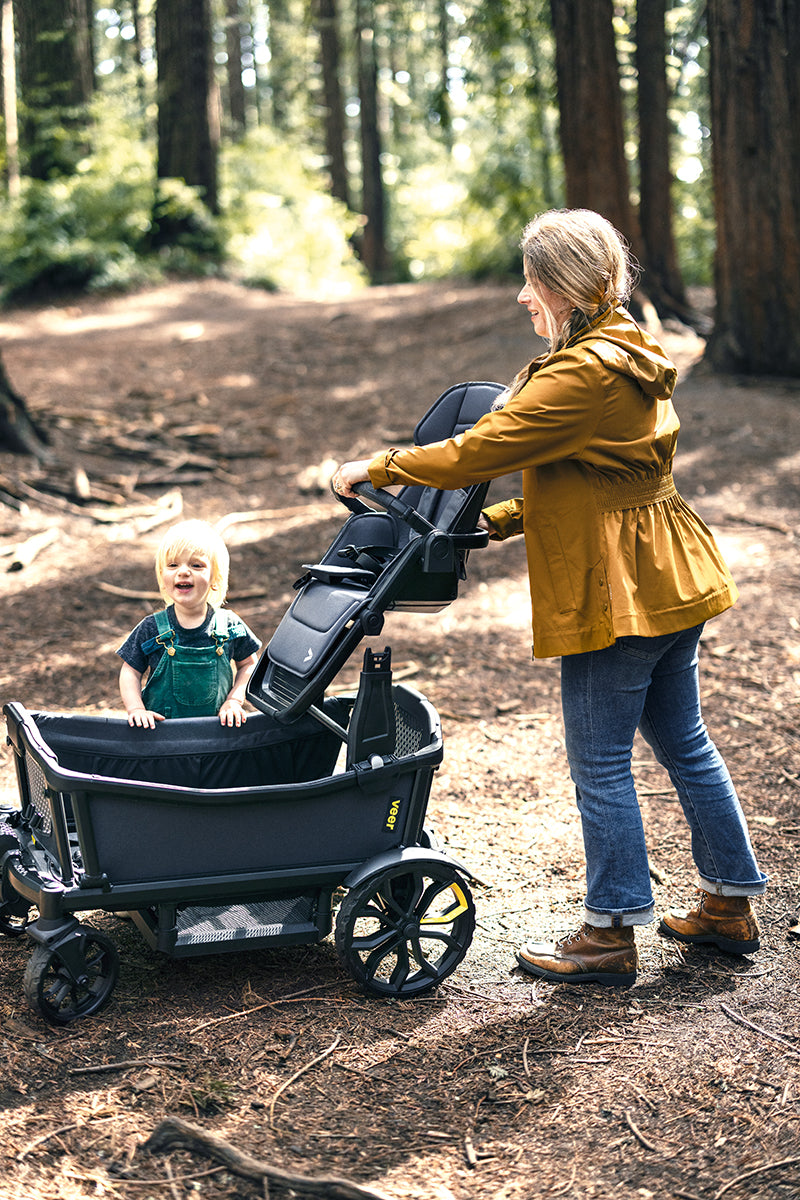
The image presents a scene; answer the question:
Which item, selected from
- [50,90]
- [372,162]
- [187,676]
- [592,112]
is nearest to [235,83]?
[372,162]

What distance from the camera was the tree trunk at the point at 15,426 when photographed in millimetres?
8922

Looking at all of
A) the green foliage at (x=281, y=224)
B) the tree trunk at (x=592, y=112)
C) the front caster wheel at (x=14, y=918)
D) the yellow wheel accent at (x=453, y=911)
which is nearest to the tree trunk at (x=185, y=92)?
the green foliage at (x=281, y=224)

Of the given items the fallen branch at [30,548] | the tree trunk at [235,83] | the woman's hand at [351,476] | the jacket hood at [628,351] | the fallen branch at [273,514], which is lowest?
the fallen branch at [273,514]

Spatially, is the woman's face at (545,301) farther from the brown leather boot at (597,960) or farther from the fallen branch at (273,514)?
the fallen branch at (273,514)

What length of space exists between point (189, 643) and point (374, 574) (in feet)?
2.60

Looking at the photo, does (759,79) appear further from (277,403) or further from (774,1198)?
(774,1198)

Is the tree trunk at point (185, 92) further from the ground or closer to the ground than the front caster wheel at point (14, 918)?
further from the ground

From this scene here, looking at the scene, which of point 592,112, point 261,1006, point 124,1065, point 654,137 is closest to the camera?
point 124,1065

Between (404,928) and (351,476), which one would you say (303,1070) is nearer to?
(404,928)

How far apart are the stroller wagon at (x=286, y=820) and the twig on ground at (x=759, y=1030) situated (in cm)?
81

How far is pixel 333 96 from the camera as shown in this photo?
28.6 metres

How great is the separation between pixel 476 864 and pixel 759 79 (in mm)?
8622

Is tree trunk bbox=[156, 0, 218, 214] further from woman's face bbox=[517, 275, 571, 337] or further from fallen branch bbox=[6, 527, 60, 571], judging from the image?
woman's face bbox=[517, 275, 571, 337]

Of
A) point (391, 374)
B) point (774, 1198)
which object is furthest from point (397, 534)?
point (391, 374)
